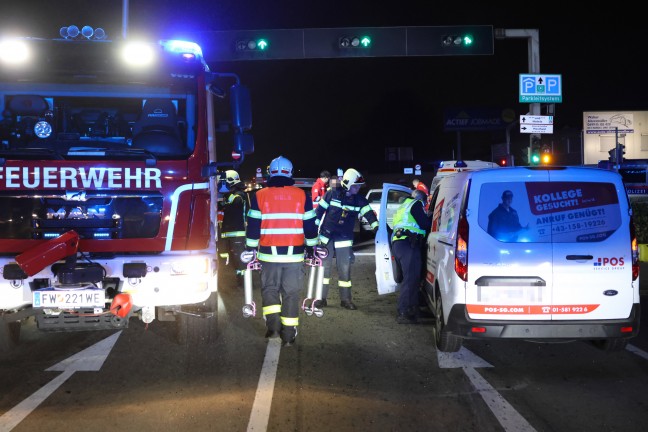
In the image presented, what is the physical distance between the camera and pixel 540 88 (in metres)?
14.2

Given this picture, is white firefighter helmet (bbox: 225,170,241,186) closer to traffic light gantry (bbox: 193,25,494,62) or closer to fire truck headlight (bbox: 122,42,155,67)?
fire truck headlight (bbox: 122,42,155,67)

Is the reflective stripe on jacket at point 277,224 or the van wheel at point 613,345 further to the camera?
the reflective stripe on jacket at point 277,224

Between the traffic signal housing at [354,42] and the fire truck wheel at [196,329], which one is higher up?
the traffic signal housing at [354,42]

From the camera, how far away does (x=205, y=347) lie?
6273mm

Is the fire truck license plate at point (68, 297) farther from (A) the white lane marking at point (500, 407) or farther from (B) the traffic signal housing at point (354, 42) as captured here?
(B) the traffic signal housing at point (354, 42)

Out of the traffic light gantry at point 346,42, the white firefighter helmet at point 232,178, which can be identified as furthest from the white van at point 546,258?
the traffic light gantry at point 346,42

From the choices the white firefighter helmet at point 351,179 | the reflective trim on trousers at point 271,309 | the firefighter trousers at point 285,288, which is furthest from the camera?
the white firefighter helmet at point 351,179

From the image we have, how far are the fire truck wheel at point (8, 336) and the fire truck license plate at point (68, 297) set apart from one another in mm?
1175

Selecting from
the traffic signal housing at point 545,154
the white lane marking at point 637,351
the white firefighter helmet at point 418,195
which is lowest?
the white lane marking at point 637,351

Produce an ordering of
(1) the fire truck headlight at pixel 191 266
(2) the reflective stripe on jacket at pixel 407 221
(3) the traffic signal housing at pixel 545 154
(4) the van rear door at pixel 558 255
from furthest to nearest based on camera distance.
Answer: (3) the traffic signal housing at pixel 545 154, (2) the reflective stripe on jacket at pixel 407 221, (1) the fire truck headlight at pixel 191 266, (4) the van rear door at pixel 558 255

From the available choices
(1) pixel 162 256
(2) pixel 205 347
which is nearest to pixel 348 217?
(2) pixel 205 347

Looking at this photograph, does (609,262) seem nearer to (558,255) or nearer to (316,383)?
(558,255)

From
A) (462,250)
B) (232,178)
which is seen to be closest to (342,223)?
(232,178)

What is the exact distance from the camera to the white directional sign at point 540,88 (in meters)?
14.1
